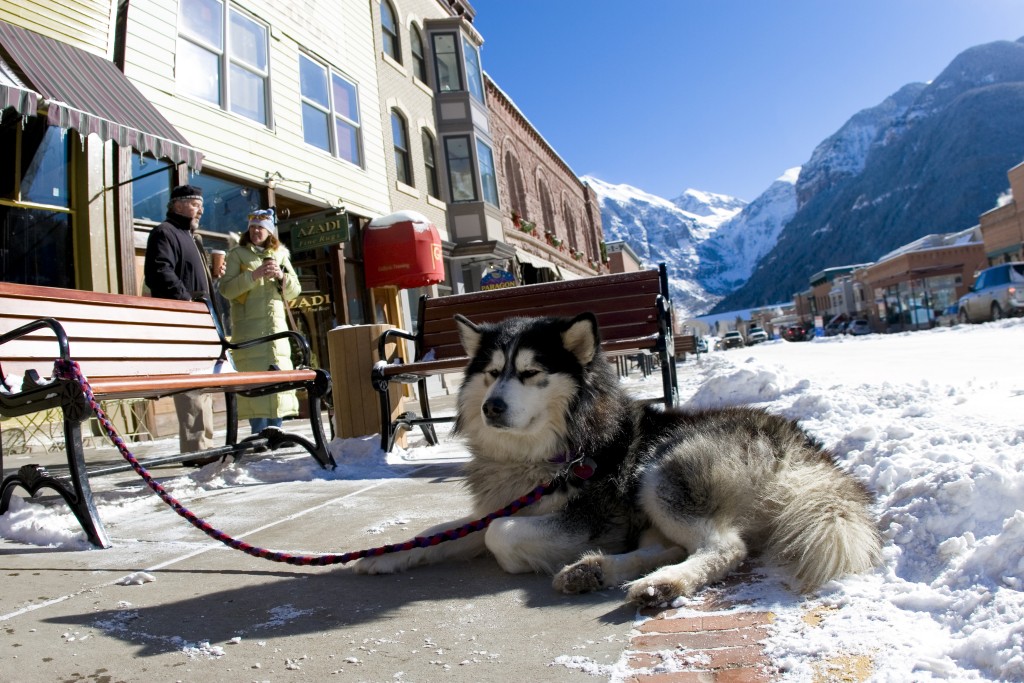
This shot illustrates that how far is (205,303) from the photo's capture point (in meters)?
5.71

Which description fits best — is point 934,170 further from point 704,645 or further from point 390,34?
point 704,645

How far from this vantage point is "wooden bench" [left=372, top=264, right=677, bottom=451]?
5.52 metres

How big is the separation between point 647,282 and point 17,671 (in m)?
5.10

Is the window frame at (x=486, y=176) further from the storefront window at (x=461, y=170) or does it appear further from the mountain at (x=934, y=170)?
the mountain at (x=934, y=170)

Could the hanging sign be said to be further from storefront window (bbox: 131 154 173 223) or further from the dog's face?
the dog's face

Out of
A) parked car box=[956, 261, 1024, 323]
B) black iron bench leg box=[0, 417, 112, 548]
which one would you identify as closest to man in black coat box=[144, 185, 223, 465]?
black iron bench leg box=[0, 417, 112, 548]

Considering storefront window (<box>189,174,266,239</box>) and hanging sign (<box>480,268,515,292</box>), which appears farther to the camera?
hanging sign (<box>480,268,515,292</box>)

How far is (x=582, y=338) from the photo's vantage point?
2893 mm

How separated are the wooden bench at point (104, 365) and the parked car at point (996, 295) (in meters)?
25.5

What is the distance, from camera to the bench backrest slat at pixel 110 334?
12.8 ft

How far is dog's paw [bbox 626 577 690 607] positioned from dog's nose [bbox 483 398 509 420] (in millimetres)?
836

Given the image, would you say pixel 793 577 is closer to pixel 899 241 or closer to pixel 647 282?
pixel 647 282

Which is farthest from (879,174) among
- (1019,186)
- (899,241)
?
(1019,186)

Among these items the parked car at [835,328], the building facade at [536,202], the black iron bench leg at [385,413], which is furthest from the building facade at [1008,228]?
the black iron bench leg at [385,413]
